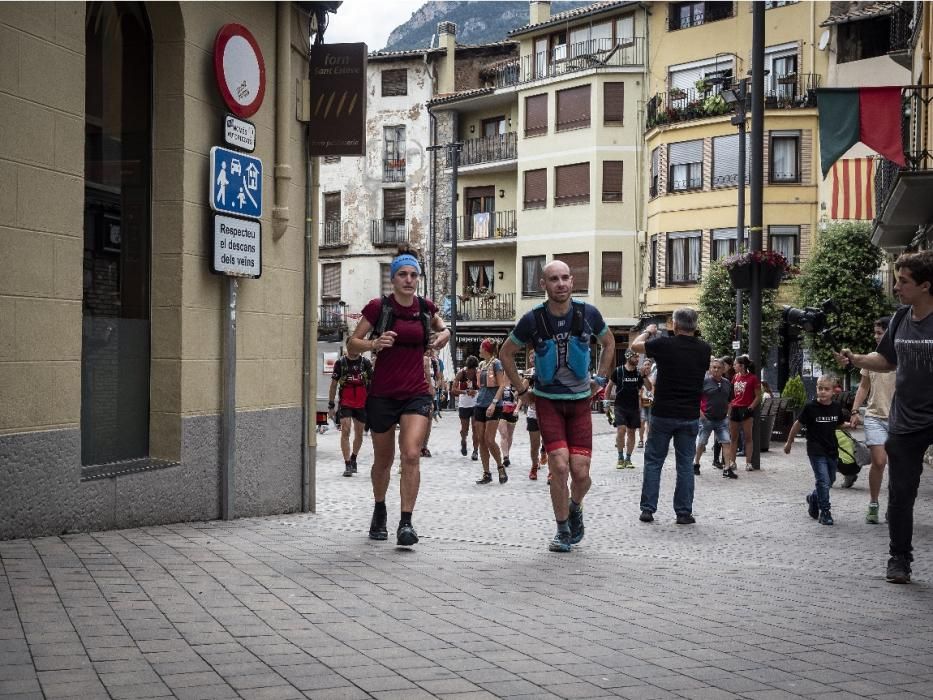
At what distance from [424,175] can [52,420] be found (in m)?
52.3

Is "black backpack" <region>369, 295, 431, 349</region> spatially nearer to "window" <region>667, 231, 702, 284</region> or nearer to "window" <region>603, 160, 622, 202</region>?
"window" <region>667, 231, 702, 284</region>

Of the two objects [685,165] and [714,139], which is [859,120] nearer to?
[714,139]

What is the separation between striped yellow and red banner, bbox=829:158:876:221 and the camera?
27.7 meters

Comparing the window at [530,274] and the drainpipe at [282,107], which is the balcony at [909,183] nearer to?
the drainpipe at [282,107]

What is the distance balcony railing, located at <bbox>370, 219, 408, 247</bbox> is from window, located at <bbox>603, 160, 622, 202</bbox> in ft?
42.2

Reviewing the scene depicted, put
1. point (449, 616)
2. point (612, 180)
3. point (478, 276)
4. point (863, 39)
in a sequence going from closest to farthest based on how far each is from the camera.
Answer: point (449, 616), point (863, 39), point (612, 180), point (478, 276)

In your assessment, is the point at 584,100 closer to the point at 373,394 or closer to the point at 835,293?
the point at 835,293

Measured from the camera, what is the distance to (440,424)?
106 ft

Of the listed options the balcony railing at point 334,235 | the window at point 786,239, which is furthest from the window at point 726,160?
the balcony railing at point 334,235

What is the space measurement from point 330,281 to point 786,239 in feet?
85.6

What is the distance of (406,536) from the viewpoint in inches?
307

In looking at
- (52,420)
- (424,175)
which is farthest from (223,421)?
(424,175)

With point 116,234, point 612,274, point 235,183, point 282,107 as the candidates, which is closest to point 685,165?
point 612,274

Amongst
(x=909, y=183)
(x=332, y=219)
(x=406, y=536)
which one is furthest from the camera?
(x=332, y=219)
